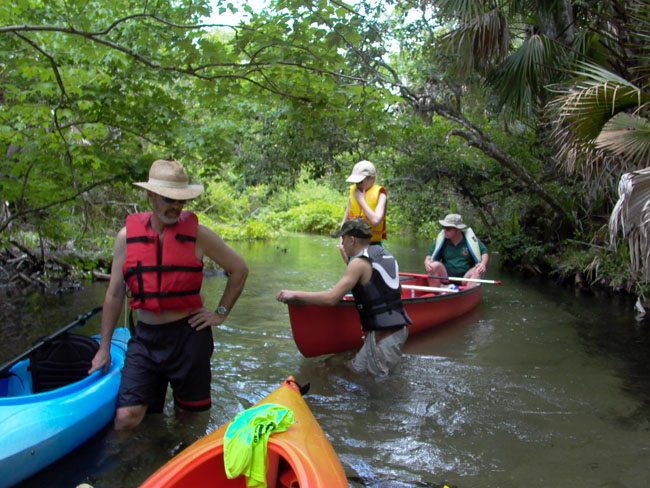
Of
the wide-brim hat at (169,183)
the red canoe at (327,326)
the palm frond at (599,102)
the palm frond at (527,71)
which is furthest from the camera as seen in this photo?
the palm frond at (527,71)

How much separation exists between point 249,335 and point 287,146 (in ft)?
18.9

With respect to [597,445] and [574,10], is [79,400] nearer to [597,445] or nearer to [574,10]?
[597,445]

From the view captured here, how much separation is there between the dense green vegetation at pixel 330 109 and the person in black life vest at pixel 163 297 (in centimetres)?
199

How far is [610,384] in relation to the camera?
562 centimetres

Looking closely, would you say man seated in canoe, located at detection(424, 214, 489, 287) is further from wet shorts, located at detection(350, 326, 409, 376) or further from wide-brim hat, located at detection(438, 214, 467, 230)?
wet shorts, located at detection(350, 326, 409, 376)

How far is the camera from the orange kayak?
95.7 inches

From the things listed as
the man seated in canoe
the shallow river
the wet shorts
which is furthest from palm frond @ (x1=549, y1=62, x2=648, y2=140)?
the wet shorts

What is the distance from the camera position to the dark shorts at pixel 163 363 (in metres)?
3.42

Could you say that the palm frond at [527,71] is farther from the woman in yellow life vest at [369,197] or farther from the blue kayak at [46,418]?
the blue kayak at [46,418]

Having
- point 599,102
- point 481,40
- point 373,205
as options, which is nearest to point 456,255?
point 373,205

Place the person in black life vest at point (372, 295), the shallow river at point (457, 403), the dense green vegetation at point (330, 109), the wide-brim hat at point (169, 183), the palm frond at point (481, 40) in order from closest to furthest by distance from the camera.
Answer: the wide-brim hat at point (169, 183), the shallow river at point (457, 403), the person in black life vest at point (372, 295), the dense green vegetation at point (330, 109), the palm frond at point (481, 40)

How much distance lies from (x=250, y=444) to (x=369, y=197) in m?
4.07

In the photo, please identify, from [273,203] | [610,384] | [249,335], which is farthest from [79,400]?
[273,203]

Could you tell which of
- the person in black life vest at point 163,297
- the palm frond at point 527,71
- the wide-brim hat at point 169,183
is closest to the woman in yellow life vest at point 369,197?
the person in black life vest at point 163,297
